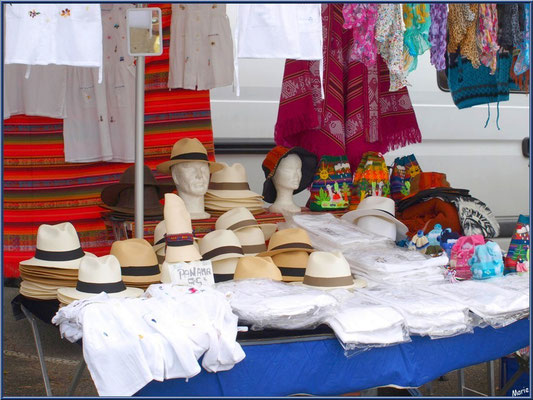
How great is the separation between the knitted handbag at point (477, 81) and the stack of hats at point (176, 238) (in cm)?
206

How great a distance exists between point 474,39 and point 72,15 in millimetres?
2081

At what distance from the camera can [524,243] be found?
3.37m

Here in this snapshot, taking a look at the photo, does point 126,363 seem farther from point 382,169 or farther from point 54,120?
point 54,120

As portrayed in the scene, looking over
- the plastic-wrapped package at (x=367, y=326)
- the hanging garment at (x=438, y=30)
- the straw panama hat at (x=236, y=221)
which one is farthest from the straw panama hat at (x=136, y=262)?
the hanging garment at (x=438, y=30)

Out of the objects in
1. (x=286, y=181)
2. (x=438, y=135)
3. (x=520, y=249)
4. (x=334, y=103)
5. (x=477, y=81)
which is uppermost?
(x=477, y=81)

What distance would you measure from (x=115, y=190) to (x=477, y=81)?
2.21 meters

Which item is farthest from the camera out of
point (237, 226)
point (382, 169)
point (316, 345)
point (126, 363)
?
point (382, 169)

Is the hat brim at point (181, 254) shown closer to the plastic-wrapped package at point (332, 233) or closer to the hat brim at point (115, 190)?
the plastic-wrapped package at point (332, 233)

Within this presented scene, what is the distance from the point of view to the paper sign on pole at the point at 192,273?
290 cm

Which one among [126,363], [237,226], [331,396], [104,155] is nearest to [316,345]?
[331,396]

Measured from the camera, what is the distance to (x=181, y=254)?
9.78 feet

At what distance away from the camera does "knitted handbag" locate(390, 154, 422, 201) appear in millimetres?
4711

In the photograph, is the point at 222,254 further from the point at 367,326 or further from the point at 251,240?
the point at 367,326

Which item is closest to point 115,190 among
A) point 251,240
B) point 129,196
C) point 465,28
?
point 129,196
